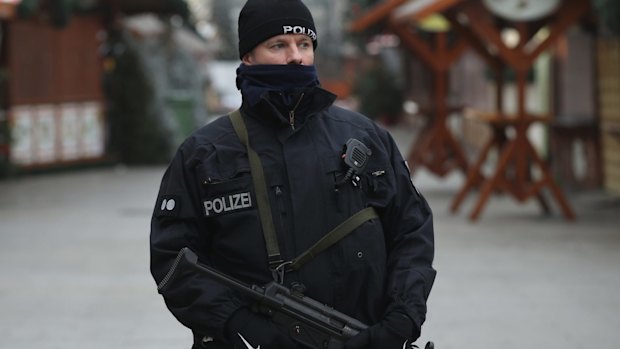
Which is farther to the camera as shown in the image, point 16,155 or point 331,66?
point 331,66

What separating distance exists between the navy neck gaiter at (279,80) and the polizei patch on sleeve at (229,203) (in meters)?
0.24

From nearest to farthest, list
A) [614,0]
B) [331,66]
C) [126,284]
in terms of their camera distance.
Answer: [126,284], [614,0], [331,66]

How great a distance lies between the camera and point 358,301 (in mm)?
3457

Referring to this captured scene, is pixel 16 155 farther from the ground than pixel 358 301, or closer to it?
closer to it

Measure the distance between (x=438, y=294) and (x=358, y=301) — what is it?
18.6 ft

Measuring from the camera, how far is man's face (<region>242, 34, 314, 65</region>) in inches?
138

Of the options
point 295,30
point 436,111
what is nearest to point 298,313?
point 295,30

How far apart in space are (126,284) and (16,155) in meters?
10.2

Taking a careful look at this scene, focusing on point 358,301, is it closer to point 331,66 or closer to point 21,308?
point 21,308

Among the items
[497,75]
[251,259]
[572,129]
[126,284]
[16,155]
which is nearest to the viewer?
[251,259]

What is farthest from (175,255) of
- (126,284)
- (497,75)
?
(497,75)

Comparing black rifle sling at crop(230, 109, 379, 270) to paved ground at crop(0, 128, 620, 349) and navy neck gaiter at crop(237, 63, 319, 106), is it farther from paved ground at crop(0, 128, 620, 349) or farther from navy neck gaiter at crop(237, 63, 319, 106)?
paved ground at crop(0, 128, 620, 349)

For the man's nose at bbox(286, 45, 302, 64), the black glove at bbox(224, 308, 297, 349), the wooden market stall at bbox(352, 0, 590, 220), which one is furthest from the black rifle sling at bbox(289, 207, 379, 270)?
the wooden market stall at bbox(352, 0, 590, 220)

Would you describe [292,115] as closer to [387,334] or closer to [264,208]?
[264,208]
